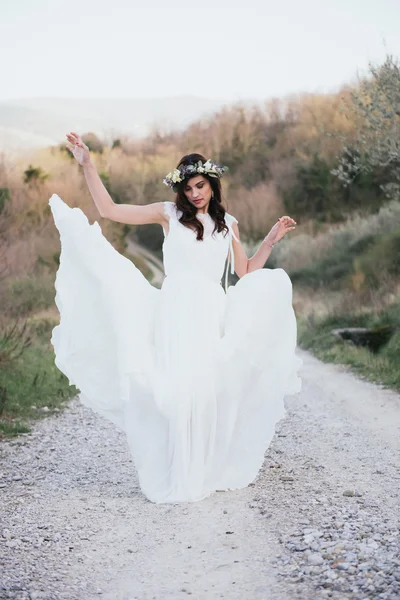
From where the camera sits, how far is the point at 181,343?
5492mm

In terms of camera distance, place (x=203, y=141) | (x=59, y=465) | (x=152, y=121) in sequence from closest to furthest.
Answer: (x=59, y=465) → (x=203, y=141) → (x=152, y=121)

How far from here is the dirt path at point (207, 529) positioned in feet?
12.6

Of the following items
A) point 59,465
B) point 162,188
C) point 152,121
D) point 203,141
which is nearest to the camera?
point 59,465

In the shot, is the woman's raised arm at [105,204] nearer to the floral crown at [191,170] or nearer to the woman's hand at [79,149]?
the woman's hand at [79,149]

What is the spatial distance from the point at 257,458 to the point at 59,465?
6.24 ft

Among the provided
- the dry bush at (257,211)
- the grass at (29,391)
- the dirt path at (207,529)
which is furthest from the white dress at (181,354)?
the dry bush at (257,211)

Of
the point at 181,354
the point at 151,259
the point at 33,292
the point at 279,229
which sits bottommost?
the point at 151,259

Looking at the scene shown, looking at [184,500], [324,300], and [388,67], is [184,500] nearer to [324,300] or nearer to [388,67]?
[388,67]

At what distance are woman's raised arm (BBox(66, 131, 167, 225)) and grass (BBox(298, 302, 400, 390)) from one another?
6.07 metres

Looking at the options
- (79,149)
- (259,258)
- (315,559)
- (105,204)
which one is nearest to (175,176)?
(105,204)

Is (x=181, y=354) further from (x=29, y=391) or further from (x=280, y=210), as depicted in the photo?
(x=280, y=210)

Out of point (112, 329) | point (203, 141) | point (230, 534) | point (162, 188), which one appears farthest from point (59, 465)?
point (203, 141)

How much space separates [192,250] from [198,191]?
43 cm

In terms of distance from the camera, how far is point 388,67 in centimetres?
1619
